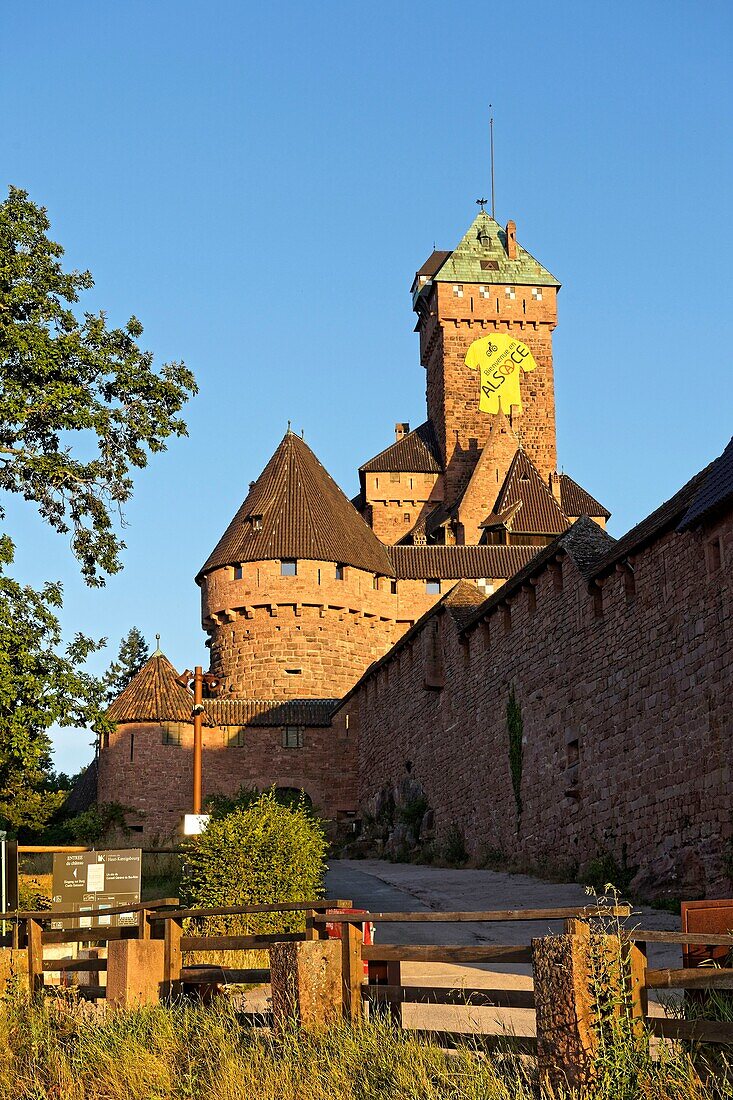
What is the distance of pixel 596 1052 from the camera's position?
5.82m

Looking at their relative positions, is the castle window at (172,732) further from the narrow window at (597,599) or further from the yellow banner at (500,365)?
the yellow banner at (500,365)

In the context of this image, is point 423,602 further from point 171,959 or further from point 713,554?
point 171,959

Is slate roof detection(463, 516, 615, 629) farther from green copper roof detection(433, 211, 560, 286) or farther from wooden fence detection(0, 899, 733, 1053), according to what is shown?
green copper roof detection(433, 211, 560, 286)

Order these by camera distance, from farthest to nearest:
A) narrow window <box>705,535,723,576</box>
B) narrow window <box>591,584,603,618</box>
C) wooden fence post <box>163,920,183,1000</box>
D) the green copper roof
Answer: the green copper roof, narrow window <box>591,584,603,618</box>, narrow window <box>705,535,723,576</box>, wooden fence post <box>163,920,183,1000</box>

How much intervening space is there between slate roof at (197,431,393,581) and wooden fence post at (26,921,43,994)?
34.6 metres

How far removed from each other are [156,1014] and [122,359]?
1298 centimetres

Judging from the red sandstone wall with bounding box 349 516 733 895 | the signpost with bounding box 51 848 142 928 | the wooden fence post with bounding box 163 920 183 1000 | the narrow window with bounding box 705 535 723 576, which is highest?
the narrow window with bounding box 705 535 723 576

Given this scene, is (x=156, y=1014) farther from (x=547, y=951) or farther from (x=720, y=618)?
(x=720, y=618)

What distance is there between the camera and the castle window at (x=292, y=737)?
4122cm

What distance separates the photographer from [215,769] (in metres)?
40.5

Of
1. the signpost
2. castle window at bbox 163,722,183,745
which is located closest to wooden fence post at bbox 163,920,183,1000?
the signpost

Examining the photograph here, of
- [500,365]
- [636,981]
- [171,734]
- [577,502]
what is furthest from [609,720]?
[500,365]

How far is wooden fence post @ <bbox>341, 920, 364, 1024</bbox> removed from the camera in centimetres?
740

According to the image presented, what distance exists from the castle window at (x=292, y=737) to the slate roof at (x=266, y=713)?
17 cm
